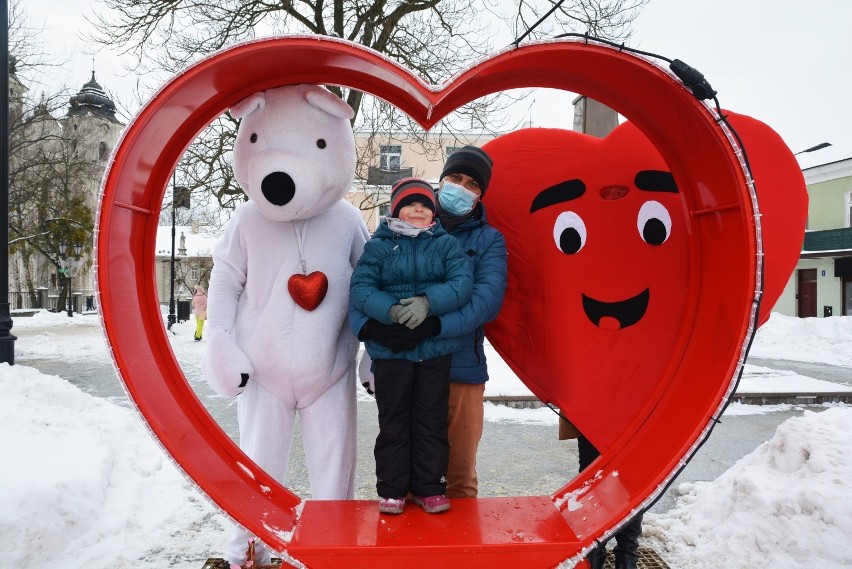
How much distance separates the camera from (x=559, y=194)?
3.08 m

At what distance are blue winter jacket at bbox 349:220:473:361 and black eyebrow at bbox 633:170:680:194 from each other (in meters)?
1.07

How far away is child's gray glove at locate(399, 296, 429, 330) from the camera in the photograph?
7.50 ft

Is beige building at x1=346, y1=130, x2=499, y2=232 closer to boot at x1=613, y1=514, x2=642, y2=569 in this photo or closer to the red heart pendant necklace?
the red heart pendant necklace

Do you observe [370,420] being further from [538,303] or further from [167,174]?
[167,174]

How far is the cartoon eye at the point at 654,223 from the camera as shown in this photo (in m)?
2.86

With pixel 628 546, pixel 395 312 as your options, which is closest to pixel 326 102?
pixel 395 312

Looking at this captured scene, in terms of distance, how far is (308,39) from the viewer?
2146 millimetres

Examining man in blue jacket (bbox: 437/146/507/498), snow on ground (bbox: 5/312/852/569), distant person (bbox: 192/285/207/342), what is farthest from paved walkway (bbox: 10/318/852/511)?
distant person (bbox: 192/285/207/342)

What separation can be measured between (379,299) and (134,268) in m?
0.98

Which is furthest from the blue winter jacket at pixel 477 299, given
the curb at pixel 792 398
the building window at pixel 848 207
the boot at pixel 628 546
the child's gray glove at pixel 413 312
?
the building window at pixel 848 207

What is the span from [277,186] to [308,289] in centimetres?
47

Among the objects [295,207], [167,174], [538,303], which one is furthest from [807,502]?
[167,174]

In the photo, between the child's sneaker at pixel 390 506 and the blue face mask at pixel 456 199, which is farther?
the blue face mask at pixel 456 199

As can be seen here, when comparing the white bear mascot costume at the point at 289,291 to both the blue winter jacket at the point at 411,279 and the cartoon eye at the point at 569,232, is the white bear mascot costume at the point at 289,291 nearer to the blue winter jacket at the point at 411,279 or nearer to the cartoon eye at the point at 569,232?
the blue winter jacket at the point at 411,279
